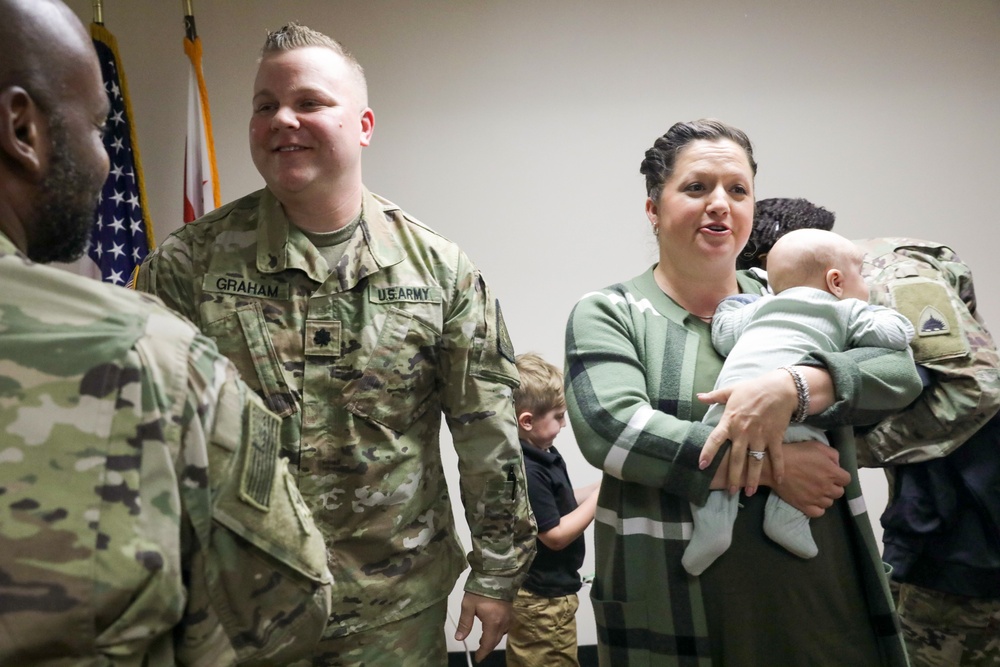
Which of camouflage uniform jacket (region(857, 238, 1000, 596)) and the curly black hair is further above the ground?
the curly black hair

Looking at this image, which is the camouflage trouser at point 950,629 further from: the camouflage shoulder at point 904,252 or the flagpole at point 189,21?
the flagpole at point 189,21

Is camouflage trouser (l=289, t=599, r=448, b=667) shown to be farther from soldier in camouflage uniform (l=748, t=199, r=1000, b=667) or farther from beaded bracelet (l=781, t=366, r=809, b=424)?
soldier in camouflage uniform (l=748, t=199, r=1000, b=667)

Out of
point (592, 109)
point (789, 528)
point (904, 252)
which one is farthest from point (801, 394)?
point (592, 109)

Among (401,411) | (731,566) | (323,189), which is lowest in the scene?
(731,566)

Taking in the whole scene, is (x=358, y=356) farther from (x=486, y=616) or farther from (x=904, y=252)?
(x=904, y=252)

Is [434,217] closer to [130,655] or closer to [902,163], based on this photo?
[902,163]

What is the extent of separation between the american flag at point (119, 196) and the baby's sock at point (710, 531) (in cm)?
249

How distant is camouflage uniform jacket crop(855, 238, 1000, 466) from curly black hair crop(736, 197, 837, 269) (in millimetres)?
181

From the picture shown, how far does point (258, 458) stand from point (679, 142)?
1.18 metres

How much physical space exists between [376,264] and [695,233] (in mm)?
645

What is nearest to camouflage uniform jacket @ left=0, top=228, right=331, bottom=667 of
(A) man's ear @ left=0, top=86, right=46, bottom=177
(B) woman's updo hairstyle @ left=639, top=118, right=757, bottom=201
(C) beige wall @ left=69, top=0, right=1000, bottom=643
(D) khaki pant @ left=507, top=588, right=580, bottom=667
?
(A) man's ear @ left=0, top=86, right=46, bottom=177

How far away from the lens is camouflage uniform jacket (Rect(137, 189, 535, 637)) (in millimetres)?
1581

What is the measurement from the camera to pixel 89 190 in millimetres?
946

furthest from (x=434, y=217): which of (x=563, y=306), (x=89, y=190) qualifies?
(x=89, y=190)
